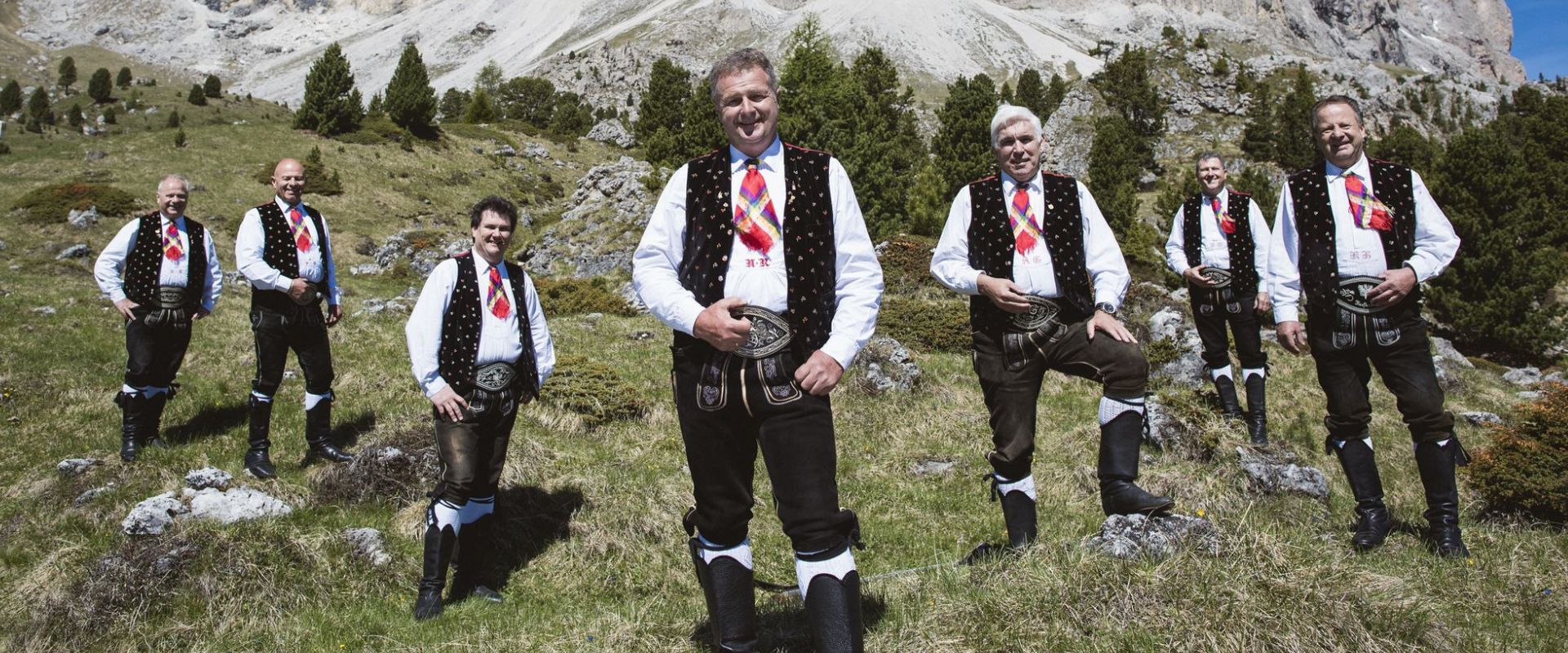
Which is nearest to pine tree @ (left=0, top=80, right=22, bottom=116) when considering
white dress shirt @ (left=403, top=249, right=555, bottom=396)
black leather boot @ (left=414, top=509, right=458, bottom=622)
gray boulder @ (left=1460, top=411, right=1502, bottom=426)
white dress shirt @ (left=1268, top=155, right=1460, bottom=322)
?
white dress shirt @ (left=403, top=249, right=555, bottom=396)

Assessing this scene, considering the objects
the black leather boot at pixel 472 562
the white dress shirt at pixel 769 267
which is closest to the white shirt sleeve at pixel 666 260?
the white dress shirt at pixel 769 267

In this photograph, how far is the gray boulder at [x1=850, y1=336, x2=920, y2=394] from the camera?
10062mm

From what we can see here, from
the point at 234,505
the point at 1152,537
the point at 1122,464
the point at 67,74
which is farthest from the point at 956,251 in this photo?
the point at 67,74

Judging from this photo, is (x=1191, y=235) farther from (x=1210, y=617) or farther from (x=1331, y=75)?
(x=1331, y=75)

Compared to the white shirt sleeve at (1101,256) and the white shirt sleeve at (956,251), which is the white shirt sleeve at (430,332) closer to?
the white shirt sleeve at (956,251)

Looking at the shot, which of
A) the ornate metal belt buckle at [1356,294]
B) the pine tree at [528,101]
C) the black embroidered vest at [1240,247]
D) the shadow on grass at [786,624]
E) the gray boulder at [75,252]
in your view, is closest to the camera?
the shadow on grass at [786,624]

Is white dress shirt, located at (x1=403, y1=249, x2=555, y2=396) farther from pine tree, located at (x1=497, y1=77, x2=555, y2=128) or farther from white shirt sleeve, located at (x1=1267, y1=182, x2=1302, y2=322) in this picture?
pine tree, located at (x1=497, y1=77, x2=555, y2=128)

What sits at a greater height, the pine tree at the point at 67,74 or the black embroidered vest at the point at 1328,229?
the pine tree at the point at 67,74

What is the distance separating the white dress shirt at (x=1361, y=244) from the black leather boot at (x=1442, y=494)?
1.04 metres

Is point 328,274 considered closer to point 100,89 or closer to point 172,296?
point 172,296

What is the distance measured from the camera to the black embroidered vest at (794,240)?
3041mm

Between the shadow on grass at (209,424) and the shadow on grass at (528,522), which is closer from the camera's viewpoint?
the shadow on grass at (528,522)

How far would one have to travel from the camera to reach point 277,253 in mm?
6961

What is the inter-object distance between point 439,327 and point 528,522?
6.36 feet
